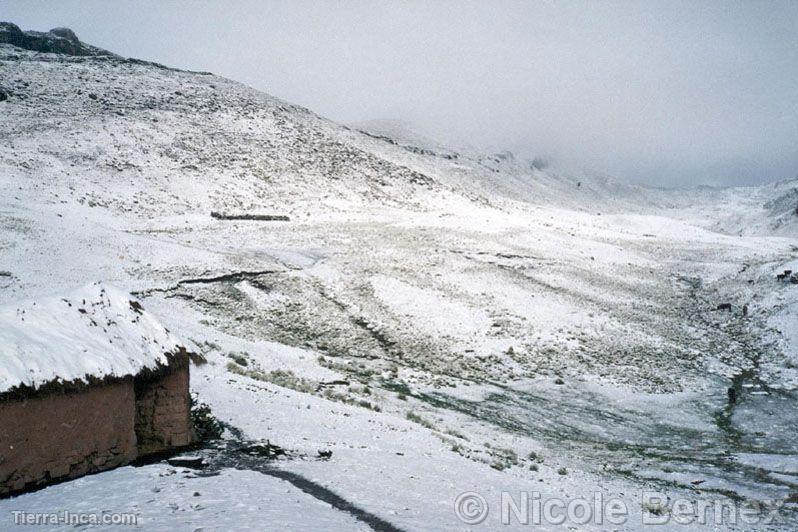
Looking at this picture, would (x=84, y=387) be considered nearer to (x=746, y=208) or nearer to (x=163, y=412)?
(x=163, y=412)

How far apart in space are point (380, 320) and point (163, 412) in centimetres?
1927

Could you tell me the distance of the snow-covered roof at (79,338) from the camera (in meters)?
7.68

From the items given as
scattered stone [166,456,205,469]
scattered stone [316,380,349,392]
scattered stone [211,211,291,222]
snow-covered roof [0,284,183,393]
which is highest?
scattered stone [211,211,291,222]

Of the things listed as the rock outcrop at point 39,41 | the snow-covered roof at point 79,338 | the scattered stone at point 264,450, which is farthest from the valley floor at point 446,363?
the rock outcrop at point 39,41

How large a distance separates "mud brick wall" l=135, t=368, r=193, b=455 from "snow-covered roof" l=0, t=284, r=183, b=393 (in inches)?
16.5

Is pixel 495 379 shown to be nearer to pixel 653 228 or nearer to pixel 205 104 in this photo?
pixel 653 228

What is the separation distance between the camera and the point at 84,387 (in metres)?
8.10

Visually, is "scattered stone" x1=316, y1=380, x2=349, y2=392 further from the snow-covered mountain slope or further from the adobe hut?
the snow-covered mountain slope

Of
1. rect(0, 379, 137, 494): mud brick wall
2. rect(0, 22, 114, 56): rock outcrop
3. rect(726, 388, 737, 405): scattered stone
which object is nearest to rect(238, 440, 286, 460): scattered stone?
rect(0, 379, 137, 494): mud brick wall

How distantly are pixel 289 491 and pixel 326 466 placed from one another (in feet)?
5.90

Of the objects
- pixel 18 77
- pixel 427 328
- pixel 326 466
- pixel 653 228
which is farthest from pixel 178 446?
pixel 18 77

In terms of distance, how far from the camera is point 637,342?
93.2ft

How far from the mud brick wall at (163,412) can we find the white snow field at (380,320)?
873 millimetres

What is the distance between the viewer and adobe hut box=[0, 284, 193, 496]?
734 centimetres
